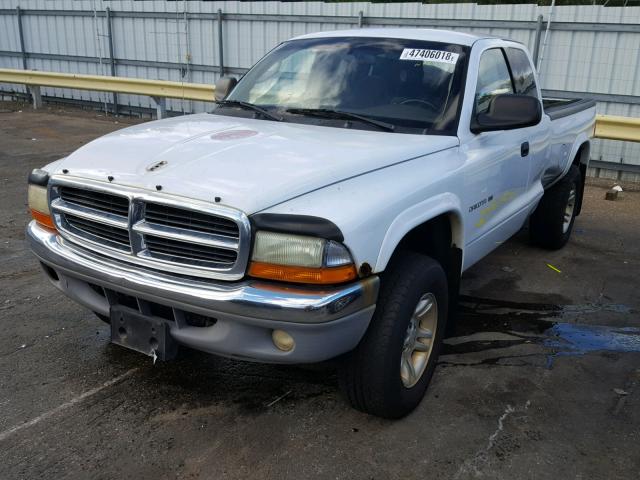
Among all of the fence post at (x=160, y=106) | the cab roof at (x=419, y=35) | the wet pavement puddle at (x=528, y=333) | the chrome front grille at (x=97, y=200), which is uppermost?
the cab roof at (x=419, y=35)

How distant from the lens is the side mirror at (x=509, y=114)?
12.0 ft

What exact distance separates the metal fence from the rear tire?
4.20m

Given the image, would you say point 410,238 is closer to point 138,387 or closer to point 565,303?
point 138,387

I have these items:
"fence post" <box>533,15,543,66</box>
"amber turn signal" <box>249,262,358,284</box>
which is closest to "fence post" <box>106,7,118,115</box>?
"fence post" <box>533,15,543,66</box>

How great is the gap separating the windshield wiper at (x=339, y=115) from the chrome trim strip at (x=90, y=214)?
4.79 feet

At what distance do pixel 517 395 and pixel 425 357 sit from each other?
24.0 inches

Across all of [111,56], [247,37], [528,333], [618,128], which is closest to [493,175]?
[528,333]

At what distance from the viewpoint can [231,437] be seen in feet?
10.1

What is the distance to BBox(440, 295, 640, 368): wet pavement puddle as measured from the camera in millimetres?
4055

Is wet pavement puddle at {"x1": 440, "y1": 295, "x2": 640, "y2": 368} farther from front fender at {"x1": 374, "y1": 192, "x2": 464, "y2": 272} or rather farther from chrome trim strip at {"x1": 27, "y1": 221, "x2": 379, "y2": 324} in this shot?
chrome trim strip at {"x1": 27, "y1": 221, "x2": 379, "y2": 324}

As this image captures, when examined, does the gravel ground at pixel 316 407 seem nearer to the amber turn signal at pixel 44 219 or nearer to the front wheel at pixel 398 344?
the front wheel at pixel 398 344

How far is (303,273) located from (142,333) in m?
0.89

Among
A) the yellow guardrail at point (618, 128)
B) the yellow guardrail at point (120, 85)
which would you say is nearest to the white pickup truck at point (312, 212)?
the yellow guardrail at point (618, 128)

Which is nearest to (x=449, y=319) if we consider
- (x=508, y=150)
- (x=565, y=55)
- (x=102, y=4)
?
(x=508, y=150)
